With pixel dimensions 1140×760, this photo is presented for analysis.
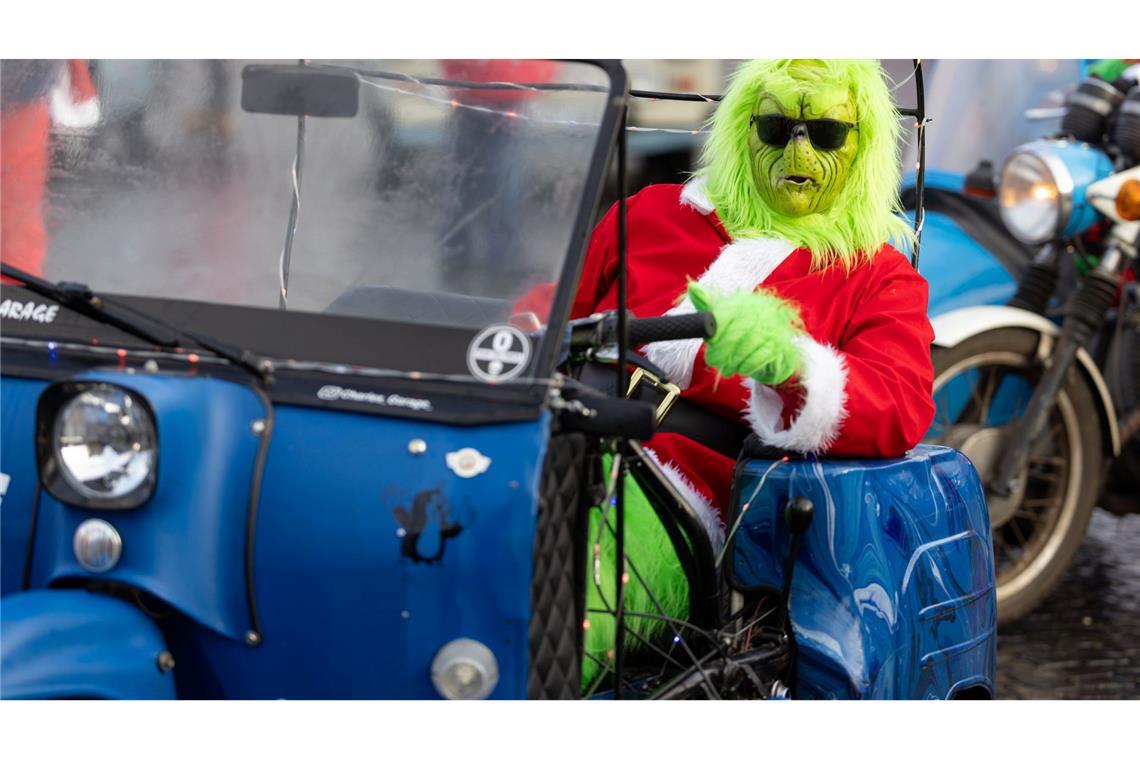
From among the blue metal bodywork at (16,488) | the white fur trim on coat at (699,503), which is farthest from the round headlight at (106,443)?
the white fur trim on coat at (699,503)

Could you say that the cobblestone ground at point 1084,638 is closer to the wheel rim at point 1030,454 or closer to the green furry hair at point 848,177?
the wheel rim at point 1030,454

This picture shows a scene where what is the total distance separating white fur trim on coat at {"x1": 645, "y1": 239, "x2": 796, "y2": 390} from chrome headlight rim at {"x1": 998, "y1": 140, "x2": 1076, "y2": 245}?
2450 millimetres

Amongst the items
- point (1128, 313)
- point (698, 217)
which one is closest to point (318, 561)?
point (698, 217)

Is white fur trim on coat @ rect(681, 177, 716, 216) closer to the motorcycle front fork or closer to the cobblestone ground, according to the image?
the cobblestone ground

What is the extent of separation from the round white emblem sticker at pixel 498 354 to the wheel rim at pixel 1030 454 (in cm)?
321

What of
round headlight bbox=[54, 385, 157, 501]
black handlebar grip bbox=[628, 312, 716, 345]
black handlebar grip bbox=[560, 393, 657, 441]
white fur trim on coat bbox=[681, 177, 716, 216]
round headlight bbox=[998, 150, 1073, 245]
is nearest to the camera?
round headlight bbox=[54, 385, 157, 501]

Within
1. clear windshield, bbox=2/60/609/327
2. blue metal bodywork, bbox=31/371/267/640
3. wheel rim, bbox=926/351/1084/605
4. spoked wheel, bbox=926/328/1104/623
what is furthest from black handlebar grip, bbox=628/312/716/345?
wheel rim, bbox=926/351/1084/605

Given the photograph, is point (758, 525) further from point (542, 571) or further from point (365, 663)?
point (365, 663)

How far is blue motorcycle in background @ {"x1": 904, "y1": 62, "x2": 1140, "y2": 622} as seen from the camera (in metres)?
5.36

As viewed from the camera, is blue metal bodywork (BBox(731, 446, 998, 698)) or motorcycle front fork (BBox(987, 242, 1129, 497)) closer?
blue metal bodywork (BBox(731, 446, 998, 698))

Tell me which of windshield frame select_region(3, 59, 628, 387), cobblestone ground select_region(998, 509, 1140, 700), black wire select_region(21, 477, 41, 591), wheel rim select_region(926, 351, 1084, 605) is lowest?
cobblestone ground select_region(998, 509, 1140, 700)

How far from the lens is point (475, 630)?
91.2 inches

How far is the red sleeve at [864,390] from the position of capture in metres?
2.85
